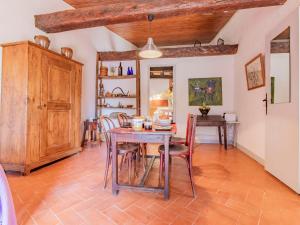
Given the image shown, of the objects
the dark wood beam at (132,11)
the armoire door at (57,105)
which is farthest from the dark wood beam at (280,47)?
the armoire door at (57,105)

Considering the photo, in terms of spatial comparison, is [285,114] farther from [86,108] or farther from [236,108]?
[86,108]

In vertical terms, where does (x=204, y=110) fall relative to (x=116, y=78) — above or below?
below

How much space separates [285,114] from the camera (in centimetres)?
229

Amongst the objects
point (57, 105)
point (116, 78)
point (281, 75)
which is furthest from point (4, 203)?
point (116, 78)

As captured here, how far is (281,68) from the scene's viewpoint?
245 cm

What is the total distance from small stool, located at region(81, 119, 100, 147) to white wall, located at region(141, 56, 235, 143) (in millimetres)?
1544

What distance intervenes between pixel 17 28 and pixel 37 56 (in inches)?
27.0

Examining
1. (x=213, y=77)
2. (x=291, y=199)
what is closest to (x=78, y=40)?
(x=213, y=77)

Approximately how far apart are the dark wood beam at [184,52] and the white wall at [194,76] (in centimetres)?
28

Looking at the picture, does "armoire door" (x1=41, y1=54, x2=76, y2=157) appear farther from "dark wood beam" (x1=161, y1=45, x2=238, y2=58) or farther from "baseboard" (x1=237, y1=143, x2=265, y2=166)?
"baseboard" (x1=237, y1=143, x2=265, y2=166)

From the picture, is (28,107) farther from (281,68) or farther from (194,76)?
(194,76)

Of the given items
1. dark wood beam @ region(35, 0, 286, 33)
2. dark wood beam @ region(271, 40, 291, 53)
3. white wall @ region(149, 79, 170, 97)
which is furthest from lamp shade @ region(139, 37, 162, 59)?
white wall @ region(149, 79, 170, 97)

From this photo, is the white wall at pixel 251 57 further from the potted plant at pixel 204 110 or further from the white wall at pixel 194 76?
the potted plant at pixel 204 110

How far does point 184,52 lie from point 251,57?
175 centimetres
